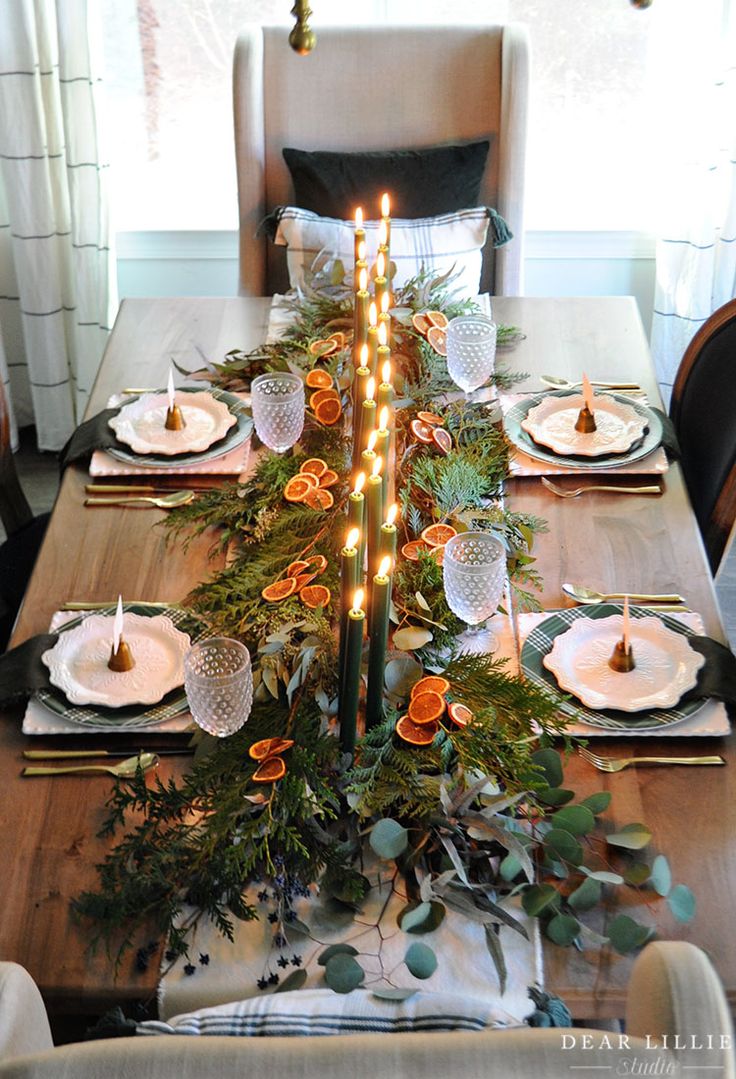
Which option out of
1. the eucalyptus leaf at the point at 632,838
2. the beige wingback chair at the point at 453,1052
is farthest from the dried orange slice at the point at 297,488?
the beige wingback chair at the point at 453,1052

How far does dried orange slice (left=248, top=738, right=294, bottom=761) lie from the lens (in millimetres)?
1240

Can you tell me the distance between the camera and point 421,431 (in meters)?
1.84

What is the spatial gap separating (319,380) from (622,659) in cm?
76

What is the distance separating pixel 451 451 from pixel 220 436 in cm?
37

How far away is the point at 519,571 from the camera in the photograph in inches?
62.6

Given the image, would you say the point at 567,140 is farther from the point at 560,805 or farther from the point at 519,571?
the point at 560,805

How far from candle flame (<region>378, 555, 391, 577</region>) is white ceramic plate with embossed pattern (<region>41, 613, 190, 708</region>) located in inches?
14.8

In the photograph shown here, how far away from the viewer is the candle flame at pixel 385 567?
1140 millimetres

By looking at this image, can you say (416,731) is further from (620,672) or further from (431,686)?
(620,672)

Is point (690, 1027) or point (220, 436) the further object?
point (220, 436)

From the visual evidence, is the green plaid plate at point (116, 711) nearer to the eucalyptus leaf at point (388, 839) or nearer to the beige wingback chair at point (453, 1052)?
the eucalyptus leaf at point (388, 839)

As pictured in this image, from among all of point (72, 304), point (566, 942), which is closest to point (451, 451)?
point (566, 942)

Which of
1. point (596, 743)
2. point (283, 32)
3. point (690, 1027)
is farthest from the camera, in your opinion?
point (283, 32)

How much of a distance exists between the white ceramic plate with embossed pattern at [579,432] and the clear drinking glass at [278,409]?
1.24 feet
